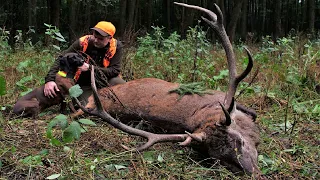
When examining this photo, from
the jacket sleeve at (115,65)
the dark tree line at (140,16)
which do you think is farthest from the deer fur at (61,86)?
the dark tree line at (140,16)

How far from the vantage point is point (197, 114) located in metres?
4.04

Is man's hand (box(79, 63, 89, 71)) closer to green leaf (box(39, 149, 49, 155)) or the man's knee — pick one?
the man's knee

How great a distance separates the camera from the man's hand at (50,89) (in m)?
4.97

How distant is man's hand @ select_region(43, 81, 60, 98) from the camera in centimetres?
497

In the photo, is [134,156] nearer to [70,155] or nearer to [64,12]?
[70,155]

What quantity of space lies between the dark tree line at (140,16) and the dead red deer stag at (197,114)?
2.82 meters

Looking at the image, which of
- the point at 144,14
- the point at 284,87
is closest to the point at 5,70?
the point at 284,87

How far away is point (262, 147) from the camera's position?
3.89m

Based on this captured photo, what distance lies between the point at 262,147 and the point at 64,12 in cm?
2460

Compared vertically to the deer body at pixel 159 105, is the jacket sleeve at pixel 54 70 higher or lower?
higher

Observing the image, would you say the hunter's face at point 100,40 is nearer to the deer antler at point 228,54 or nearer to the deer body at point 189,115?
the deer body at point 189,115

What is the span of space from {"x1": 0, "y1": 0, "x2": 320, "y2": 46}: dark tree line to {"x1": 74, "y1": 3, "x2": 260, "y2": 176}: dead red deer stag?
2.82 m

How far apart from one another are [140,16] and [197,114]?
25.0 meters

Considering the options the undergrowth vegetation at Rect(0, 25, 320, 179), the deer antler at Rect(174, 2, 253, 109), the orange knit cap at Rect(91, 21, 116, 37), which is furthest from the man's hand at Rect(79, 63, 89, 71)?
the deer antler at Rect(174, 2, 253, 109)
